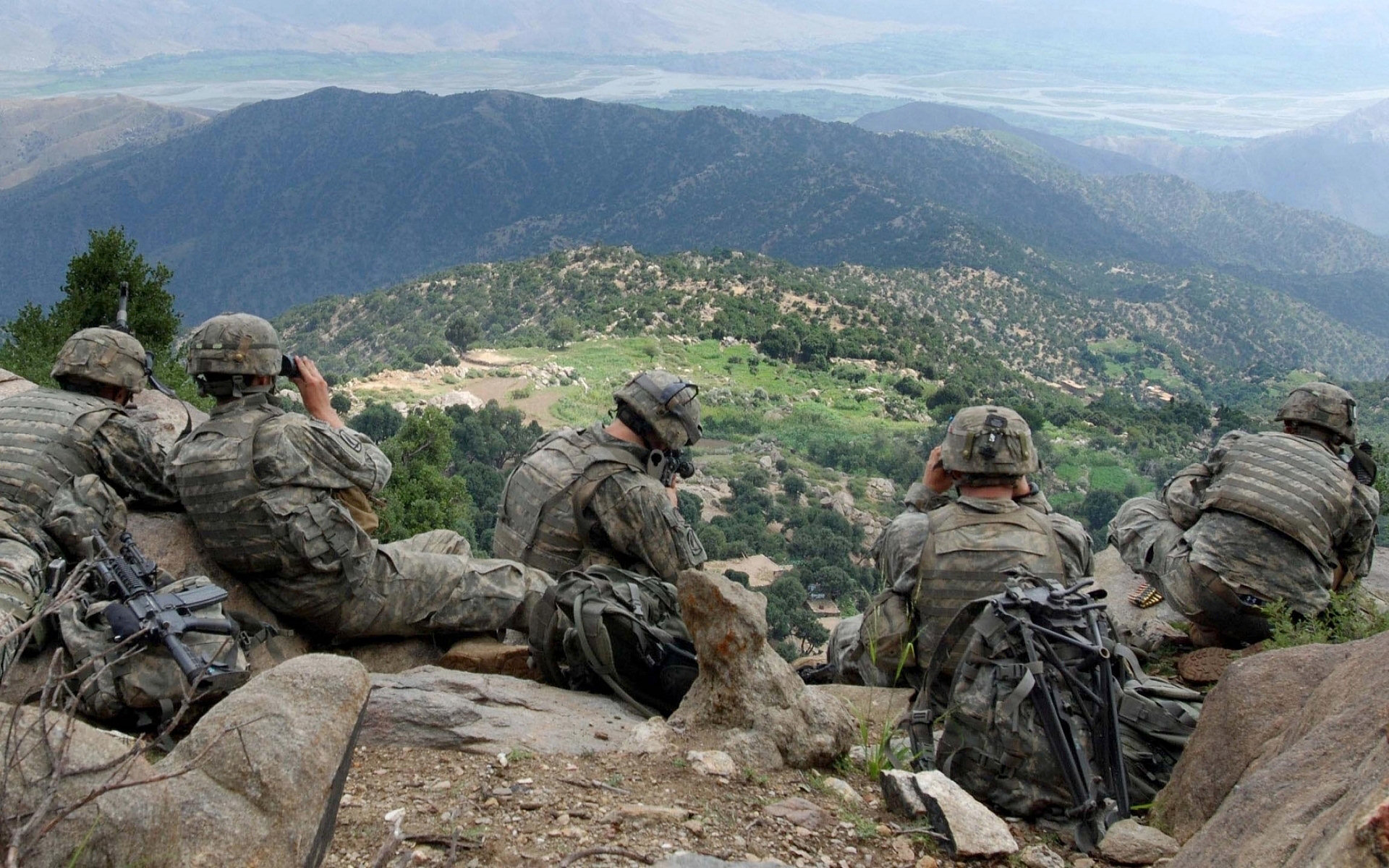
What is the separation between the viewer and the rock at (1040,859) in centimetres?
348

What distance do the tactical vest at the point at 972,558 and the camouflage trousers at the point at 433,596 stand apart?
2.09m

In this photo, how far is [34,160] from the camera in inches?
6752

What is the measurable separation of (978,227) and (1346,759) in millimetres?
109033

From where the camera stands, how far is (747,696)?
424 centimetres

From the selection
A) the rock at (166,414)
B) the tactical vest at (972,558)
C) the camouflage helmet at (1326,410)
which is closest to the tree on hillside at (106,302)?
the rock at (166,414)

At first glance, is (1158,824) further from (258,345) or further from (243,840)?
(258,345)

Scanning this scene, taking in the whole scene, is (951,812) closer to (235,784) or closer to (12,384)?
(235,784)

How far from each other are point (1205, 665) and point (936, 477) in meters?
1.66

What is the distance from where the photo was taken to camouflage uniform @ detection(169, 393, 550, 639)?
A: 542cm

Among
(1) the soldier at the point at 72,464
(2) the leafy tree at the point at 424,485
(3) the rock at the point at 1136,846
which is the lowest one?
(2) the leafy tree at the point at 424,485

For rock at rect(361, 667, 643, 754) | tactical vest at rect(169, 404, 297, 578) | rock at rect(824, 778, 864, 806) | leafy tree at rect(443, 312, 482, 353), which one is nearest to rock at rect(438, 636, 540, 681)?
rock at rect(361, 667, 643, 754)

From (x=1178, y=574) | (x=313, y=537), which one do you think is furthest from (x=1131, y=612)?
(x=313, y=537)

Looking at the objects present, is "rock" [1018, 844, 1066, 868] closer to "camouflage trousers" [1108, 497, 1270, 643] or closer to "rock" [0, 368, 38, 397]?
"camouflage trousers" [1108, 497, 1270, 643]

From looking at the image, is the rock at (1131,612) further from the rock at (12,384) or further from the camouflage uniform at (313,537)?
the rock at (12,384)
